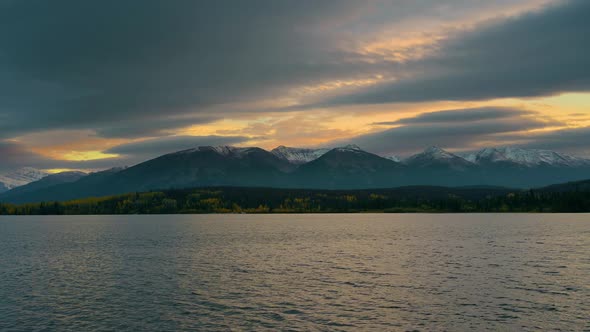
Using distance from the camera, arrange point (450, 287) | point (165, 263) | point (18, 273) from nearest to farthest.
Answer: point (450, 287) < point (18, 273) < point (165, 263)

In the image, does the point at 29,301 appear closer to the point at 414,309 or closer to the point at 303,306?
the point at 303,306

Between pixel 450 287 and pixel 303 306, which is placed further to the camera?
pixel 450 287

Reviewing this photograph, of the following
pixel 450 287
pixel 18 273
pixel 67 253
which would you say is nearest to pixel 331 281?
pixel 450 287

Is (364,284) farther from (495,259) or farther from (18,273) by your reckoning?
(18,273)

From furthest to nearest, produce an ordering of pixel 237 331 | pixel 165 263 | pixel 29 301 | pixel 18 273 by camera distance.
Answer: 1. pixel 165 263
2. pixel 18 273
3. pixel 29 301
4. pixel 237 331

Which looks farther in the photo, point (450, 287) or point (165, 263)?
point (165, 263)

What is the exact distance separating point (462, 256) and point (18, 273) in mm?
83663

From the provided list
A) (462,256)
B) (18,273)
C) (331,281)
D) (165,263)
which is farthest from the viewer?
(462,256)

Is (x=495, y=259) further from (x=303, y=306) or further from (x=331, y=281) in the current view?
(x=303, y=306)

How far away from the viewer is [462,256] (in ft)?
338

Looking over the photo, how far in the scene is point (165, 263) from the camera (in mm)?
95188

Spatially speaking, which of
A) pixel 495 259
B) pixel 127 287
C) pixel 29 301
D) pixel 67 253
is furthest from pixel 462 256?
pixel 67 253

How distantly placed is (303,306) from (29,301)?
3284 cm

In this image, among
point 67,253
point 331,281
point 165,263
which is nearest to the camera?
point 331,281
